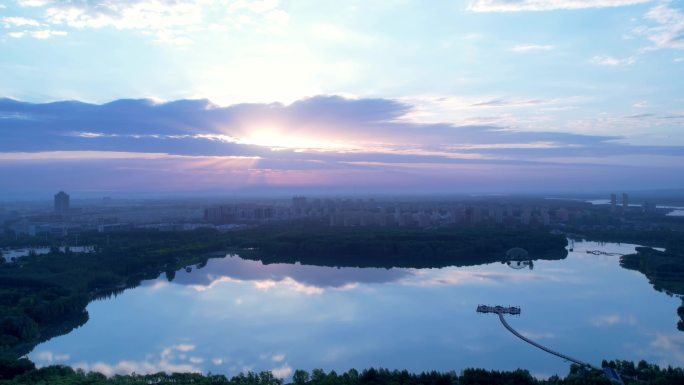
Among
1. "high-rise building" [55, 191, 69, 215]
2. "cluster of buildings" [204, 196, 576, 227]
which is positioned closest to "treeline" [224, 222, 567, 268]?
"cluster of buildings" [204, 196, 576, 227]

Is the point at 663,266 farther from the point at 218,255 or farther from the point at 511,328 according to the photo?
the point at 218,255

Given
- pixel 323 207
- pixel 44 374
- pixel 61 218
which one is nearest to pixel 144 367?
pixel 44 374

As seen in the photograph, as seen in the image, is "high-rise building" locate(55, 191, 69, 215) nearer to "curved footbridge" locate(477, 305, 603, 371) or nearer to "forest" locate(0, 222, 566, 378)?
"forest" locate(0, 222, 566, 378)

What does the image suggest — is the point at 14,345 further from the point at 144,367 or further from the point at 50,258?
the point at 50,258

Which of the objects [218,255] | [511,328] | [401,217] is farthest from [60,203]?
[511,328]

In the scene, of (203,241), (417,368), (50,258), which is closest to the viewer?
(417,368)
